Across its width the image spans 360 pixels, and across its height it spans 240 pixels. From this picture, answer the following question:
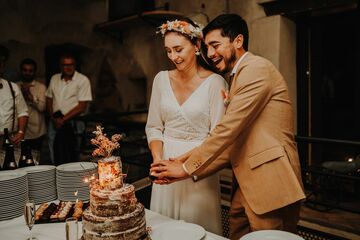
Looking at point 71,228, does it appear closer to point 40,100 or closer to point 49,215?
point 49,215

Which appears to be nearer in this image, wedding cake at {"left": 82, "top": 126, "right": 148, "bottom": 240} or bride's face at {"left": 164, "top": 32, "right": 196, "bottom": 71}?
wedding cake at {"left": 82, "top": 126, "right": 148, "bottom": 240}

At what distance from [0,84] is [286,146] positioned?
3.52m

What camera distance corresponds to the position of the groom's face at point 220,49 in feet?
7.23

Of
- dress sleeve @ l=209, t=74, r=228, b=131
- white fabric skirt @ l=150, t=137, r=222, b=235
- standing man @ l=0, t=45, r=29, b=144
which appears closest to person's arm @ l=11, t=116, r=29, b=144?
standing man @ l=0, t=45, r=29, b=144

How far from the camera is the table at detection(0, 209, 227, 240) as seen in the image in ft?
5.84

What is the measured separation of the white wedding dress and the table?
0.48 m

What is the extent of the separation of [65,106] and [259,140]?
13.5 feet

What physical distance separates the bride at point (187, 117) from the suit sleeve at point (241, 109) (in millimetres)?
360

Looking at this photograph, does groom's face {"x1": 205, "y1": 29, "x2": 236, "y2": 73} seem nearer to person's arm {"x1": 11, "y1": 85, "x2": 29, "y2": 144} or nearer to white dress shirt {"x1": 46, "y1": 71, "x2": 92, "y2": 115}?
person's arm {"x1": 11, "y1": 85, "x2": 29, "y2": 144}

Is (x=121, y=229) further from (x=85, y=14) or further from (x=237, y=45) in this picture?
(x=85, y=14)

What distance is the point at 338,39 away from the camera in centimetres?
526

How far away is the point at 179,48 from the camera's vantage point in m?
2.42

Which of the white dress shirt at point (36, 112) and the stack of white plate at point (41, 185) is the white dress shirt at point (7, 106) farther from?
the stack of white plate at point (41, 185)

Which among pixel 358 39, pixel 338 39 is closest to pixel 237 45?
pixel 358 39
